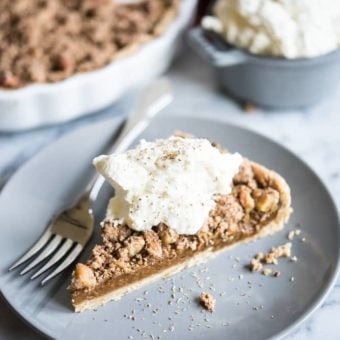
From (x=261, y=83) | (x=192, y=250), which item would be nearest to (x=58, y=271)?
(x=192, y=250)

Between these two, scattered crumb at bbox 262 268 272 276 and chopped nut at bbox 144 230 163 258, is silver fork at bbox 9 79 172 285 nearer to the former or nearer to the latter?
chopped nut at bbox 144 230 163 258

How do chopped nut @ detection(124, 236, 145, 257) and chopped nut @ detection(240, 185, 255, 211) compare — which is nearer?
chopped nut @ detection(124, 236, 145, 257)

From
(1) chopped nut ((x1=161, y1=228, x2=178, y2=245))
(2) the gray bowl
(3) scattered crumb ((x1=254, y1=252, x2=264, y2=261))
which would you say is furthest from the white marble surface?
(1) chopped nut ((x1=161, y1=228, x2=178, y2=245))

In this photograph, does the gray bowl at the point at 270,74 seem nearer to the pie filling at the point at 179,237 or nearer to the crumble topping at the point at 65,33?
the crumble topping at the point at 65,33

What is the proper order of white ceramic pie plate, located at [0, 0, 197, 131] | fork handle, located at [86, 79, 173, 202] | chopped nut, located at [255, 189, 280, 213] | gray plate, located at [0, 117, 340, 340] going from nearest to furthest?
gray plate, located at [0, 117, 340, 340]
chopped nut, located at [255, 189, 280, 213]
fork handle, located at [86, 79, 173, 202]
white ceramic pie plate, located at [0, 0, 197, 131]

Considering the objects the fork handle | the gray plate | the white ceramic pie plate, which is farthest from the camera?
the white ceramic pie plate

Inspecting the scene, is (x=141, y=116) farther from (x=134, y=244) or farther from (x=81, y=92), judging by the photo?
(x=134, y=244)

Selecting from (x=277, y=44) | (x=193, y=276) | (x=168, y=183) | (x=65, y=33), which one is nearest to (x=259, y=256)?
(x=193, y=276)

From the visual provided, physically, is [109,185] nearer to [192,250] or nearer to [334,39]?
[192,250]
